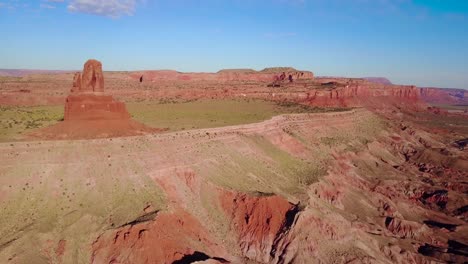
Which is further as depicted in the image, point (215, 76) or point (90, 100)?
point (215, 76)

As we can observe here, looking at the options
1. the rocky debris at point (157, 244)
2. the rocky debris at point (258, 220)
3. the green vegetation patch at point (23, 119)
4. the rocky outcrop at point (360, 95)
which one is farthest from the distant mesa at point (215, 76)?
the rocky debris at point (157, 244)

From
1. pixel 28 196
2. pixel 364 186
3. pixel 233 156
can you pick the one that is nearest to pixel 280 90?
pixel 364 186

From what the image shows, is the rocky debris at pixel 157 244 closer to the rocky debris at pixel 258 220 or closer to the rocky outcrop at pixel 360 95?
the rocky debris at pixel 258 220

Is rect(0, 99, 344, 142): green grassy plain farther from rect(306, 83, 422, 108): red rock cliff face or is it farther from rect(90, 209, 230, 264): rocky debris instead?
rect(306, 83, 422, 108): red rock cliff face

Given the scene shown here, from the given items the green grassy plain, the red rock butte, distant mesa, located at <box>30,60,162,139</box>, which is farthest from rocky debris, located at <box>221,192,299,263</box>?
the red rock butte

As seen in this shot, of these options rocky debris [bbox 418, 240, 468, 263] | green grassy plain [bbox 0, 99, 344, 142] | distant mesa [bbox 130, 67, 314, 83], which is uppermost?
distant mesa [bbox 130, 67, 314, 83]

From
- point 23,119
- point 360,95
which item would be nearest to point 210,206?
point 23,119

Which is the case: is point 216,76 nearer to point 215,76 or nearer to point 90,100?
point 215,76
